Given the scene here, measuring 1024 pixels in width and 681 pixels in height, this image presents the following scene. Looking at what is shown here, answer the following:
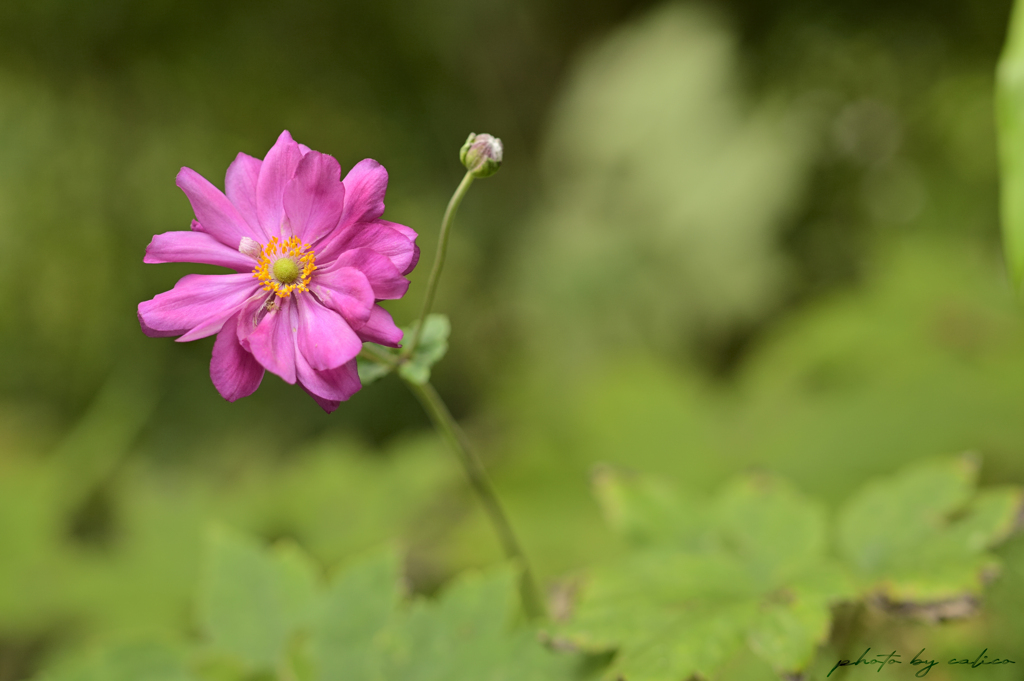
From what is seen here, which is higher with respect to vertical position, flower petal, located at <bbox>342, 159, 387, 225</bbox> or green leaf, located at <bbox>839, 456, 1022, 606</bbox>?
flower petal, located at <bbox>342, 159, 387, 225</bbox>

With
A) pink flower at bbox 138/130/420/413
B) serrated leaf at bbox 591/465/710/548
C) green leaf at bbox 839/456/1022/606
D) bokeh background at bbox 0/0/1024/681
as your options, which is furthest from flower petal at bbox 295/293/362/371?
bokeh background at bbox 0/0/1024/681

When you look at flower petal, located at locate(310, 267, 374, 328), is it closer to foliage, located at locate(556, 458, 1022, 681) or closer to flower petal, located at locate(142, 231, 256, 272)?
flower petal, located at locate(142, 231, 256, 272)

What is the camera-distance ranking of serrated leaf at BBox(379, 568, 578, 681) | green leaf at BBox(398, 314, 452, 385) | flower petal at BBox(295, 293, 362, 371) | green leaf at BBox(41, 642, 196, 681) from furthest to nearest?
1. green leaf at BBox(41, 642, 196, 681)
2. serrated leaf at BBox(379, 568, 578, 681)
3. green leaf at BBox(398, 314, 452, 385)
4. flower petal at BBox(295, 293, 362, 371)

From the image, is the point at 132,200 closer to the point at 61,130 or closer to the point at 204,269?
the point at 61,130

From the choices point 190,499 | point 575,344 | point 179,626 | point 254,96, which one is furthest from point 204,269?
point 254,96
